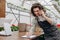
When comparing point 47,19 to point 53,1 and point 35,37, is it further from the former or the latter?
point 53,1

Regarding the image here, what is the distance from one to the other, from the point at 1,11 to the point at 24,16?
976 millimetres

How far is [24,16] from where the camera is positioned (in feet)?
15.8

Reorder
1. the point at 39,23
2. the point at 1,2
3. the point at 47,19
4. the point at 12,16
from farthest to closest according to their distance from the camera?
the point at 12,16 → the point at 1,2 → the point at 39,23 → the point at 47,19

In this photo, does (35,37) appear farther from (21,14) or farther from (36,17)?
(21,14)

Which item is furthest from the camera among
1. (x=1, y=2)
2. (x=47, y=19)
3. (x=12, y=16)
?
(x=12, y=16)

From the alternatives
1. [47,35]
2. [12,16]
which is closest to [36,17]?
[47,35]

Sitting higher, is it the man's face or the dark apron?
the man's face

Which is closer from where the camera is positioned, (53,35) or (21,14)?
(53,35)

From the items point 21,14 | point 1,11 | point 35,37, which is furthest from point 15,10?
point 35,37

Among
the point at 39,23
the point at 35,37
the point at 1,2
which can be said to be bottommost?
the point at 35,37

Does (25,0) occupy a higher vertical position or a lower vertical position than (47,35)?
higher

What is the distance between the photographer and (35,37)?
1596 mm

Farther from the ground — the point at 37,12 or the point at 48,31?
the point at 37,12

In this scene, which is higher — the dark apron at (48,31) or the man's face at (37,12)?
the man's face at (37,12)
